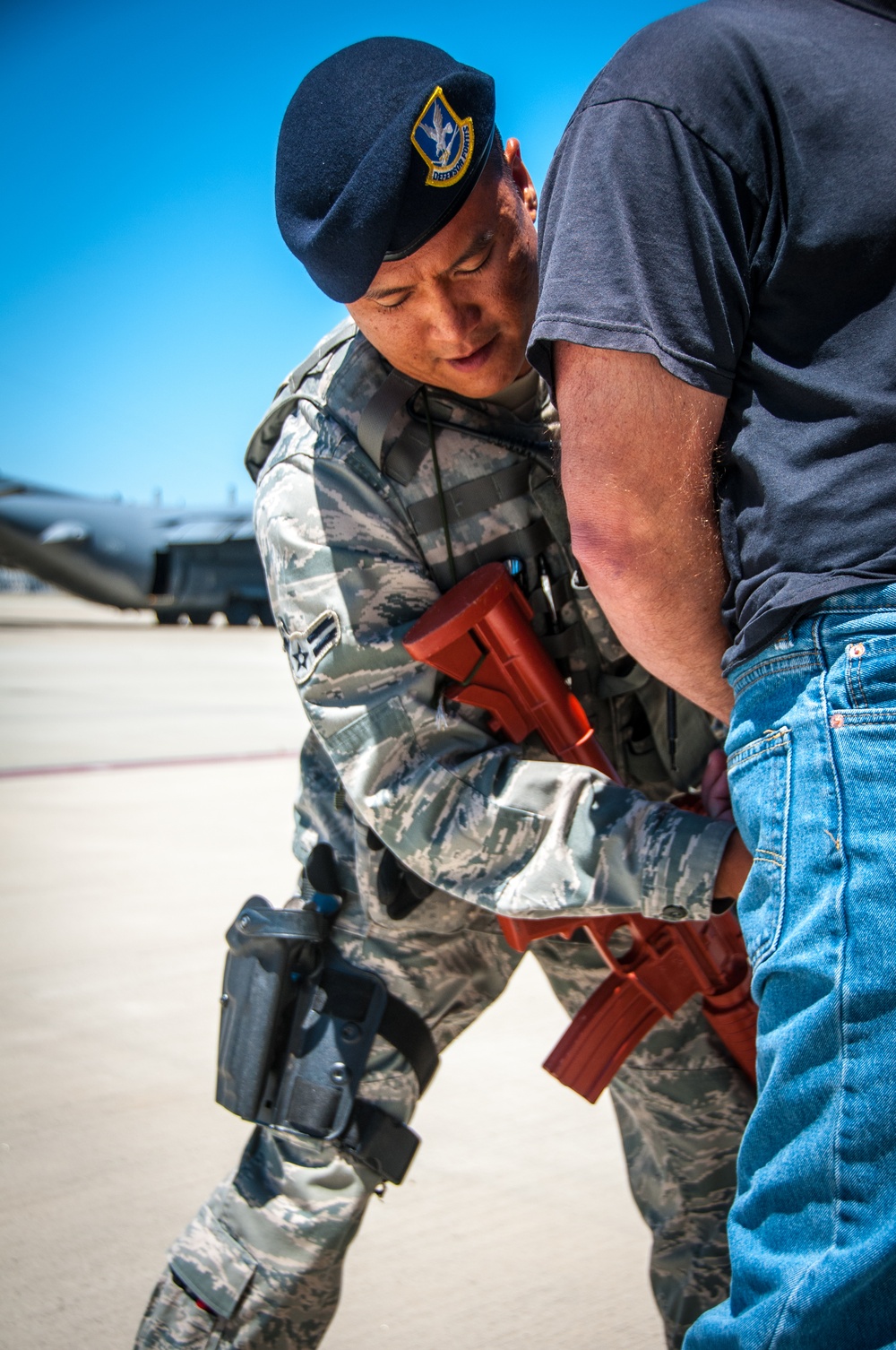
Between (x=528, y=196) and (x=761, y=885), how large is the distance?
1.35m

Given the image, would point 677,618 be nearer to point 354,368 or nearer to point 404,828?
point 404,828

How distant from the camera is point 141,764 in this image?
731 cm

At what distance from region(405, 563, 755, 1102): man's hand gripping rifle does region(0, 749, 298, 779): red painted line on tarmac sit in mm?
5618

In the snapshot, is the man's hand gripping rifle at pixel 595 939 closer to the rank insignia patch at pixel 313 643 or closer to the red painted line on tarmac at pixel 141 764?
the rank insignia patch at pixel 313 643

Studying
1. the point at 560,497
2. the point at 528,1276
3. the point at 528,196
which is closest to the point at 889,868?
the point at 560,497

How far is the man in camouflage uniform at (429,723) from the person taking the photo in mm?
1602

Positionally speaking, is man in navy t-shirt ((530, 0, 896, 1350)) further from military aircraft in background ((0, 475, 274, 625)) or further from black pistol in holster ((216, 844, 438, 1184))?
military aircraft in background ((0, 475, 274, 625))

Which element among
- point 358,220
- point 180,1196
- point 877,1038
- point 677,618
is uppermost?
point 358,220

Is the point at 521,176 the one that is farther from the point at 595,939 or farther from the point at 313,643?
the point at 595,939

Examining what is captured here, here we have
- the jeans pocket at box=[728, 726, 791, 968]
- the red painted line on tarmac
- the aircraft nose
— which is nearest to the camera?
the jeans pocket at box=[728, 726, 791, 968]

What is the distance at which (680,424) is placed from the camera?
1.13 m

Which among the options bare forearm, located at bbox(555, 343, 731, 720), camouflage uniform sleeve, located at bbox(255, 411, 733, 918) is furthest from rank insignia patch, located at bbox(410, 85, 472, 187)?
bare forearm, located at bbox(555, 343, 731, 720)

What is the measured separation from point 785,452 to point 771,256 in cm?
20

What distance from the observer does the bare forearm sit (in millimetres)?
1121
